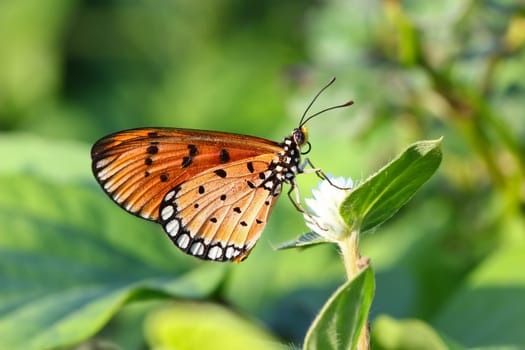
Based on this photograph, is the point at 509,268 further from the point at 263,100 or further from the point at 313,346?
the point at 263,100

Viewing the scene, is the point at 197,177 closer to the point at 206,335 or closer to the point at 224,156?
the point at 224,156

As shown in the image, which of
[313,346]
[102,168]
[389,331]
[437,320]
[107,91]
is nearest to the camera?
[313,346]

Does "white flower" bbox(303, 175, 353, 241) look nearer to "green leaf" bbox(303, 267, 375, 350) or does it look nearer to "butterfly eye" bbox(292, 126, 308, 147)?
"green leaf" bbox(303, 267, 375, 350)

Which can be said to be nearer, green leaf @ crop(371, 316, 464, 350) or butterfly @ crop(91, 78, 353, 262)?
green leaf @ crop(371, 316, 464, 350)

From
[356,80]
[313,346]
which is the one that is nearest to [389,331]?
[313,346]

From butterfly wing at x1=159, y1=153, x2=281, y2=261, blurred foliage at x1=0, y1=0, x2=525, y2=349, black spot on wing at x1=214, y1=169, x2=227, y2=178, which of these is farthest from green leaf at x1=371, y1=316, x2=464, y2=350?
black spot on wing at x1=214, y1=169, x2=227, y2=178

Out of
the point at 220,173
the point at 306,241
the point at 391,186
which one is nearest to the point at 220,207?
the point at 220,173

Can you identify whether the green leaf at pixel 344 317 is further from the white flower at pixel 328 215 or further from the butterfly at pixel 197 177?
the butterfly at pixel 197 177
